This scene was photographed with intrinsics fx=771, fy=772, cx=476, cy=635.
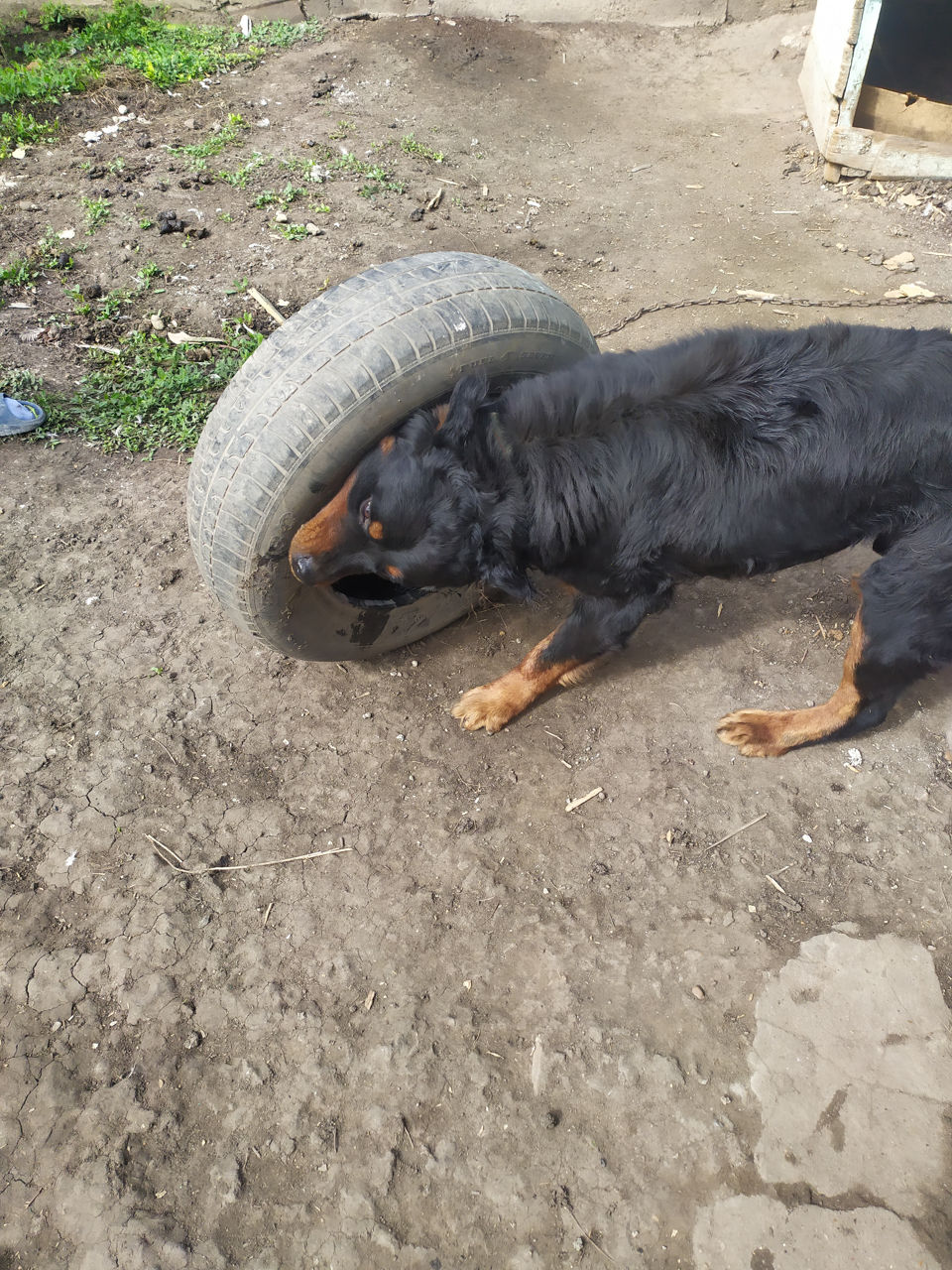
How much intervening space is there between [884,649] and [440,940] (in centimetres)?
208

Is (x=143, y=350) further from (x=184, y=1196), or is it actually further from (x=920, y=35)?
(x=920, y=35)

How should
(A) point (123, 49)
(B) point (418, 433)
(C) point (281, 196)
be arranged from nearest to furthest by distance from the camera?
(B) point (418, 433) < (C) point (281, 196) < (A) point (123, 49)

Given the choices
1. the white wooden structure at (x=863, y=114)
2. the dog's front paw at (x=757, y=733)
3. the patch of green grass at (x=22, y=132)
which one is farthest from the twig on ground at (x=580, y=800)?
the patch of green grass at (x=22, y=132)

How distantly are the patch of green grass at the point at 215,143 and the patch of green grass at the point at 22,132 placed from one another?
3.97ft

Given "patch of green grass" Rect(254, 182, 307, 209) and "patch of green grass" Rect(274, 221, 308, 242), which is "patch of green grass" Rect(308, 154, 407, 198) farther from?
"patch of green grass" Rect(274, 221, 308, 242)

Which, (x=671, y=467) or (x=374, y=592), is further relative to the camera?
(x=374, y=592)

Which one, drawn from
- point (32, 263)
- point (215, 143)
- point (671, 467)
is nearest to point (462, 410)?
point (671, 467)

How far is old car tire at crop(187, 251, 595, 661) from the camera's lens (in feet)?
8.73

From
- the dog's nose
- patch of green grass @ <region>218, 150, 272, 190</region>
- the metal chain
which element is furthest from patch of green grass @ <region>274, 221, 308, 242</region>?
the dog's nose

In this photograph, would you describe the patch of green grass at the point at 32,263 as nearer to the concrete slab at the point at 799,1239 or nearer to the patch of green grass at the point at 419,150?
the patch of green grass at the point at 419,150

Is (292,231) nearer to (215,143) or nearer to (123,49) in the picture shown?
(215,143)

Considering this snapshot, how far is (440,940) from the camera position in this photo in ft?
9.25

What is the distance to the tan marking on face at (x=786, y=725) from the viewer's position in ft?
11.0

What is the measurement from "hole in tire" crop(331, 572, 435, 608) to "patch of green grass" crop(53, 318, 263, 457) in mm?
1641
